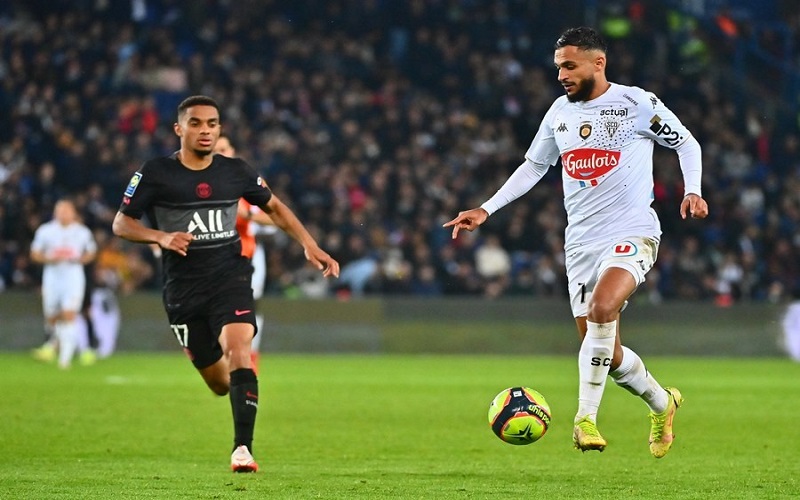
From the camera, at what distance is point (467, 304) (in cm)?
2183

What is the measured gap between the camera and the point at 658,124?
25.4ft

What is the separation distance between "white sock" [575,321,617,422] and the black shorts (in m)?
1.97

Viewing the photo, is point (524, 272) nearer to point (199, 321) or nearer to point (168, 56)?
point (168, 56)

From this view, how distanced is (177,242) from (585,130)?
2.34 metres

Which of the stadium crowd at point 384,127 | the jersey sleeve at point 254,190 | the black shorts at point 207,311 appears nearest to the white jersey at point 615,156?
the jersey sleeve at point 254,190

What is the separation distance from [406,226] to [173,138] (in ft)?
14.3

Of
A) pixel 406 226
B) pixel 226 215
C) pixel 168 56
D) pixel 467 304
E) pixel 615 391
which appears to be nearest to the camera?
pixel 226 215

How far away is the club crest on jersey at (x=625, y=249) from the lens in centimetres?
760

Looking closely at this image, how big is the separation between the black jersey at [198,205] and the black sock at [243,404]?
2.25ft

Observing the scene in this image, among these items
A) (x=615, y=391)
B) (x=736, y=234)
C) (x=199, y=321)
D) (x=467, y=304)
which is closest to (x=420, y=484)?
(x=199, y=321)

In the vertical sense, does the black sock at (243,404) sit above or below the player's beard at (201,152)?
below

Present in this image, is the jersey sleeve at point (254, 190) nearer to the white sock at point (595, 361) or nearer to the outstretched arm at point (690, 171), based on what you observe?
the white sock at point (595, 361)

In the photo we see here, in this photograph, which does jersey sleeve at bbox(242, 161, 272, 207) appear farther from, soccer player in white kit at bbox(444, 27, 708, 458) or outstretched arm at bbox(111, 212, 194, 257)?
soccer player in white kit at bbox(444, 27, 708, 458)

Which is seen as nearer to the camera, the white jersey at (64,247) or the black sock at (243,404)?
the black sock at (243,404)
